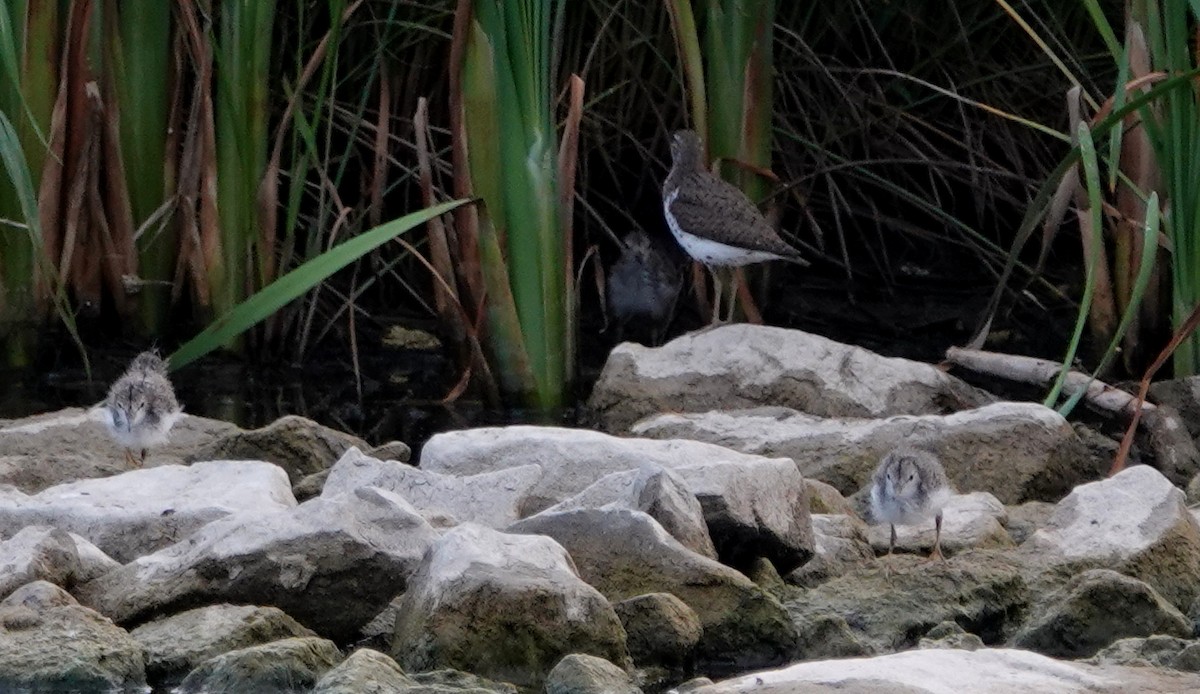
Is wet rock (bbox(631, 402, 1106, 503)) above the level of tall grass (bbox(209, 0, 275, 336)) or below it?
below

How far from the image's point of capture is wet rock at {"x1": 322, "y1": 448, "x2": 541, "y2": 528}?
19.0 feet

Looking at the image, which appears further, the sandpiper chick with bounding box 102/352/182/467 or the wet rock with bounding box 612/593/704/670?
the sandpiper chick with bounding box 102/352/182/467

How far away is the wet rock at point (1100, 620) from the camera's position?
520 centimetres

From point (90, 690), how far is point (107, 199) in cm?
415

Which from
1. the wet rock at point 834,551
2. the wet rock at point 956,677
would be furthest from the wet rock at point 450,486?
the wet rock at point 956,677

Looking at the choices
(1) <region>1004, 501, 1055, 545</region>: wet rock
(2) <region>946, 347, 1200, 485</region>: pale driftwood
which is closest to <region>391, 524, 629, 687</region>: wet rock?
(1) <region>1004, 501, 1055, 545</region>: wet rock

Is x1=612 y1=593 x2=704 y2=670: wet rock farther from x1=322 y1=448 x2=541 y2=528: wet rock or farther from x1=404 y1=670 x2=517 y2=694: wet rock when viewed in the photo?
x1=322 y1=448 x2=541 y2=528: wet rock

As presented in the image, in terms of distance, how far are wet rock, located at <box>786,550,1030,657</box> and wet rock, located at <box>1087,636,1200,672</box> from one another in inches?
19.6

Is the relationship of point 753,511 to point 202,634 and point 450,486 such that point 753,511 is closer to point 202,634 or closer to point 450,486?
point 450,486

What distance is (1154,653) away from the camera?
4.87 meters

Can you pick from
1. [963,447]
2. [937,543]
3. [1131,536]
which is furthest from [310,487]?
[1131,536]

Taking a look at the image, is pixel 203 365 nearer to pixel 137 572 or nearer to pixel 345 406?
pixel 345 406

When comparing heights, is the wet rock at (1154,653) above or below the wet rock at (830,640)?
above

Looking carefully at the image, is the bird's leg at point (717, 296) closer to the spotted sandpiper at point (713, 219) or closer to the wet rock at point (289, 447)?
the spotted sandpiper at point (713, 219)
